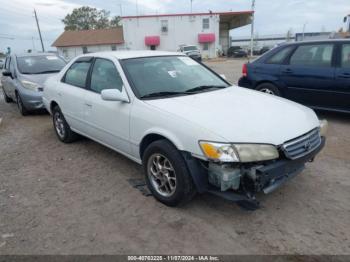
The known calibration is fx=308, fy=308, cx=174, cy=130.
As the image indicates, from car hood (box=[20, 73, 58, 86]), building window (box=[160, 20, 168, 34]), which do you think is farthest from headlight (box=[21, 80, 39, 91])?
building window (box=[160, 20, 168, 34])

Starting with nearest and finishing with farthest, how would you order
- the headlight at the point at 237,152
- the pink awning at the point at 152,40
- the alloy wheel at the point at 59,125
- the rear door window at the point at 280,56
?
the headlight at the point at 237,152, the alloy wheel at the point at 59,125, the rear door window at the point at 280,56, the pink awning at the point at 152,40

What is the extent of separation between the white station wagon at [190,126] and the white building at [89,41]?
4366cm

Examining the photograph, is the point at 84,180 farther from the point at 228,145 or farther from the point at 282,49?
the point at 282,49

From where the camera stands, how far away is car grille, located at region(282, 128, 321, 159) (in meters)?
2.88

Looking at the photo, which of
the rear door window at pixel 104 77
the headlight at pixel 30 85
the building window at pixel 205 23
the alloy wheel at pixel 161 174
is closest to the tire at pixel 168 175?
the alloy wheel at pixel 161 174

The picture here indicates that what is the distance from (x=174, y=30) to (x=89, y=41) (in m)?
14.6

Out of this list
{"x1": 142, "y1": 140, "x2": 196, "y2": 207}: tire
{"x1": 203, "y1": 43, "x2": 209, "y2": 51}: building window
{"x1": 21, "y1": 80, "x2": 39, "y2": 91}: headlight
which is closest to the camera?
{"x1": 142, "y1": 140, "x2": 196, "y2": 207}: tire

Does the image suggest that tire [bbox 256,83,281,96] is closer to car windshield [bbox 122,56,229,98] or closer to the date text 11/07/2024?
car windshield [bbox 122,56,229,98]

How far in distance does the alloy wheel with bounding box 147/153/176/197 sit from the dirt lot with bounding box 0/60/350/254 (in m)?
0.19

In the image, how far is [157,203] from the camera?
3420 mm

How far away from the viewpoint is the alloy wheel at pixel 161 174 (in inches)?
127

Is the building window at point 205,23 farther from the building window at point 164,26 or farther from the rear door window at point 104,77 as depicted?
the rear door window at point 104,77

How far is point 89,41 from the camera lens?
4831 centimetres

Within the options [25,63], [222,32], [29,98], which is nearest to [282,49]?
[29,98]
